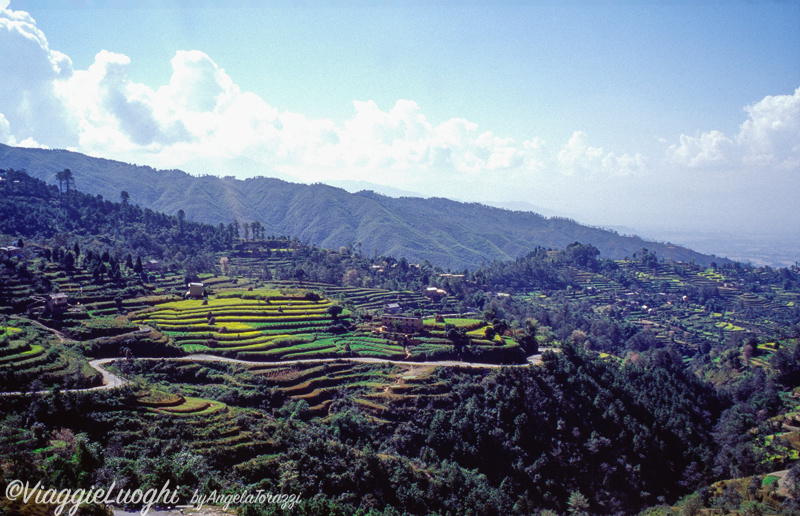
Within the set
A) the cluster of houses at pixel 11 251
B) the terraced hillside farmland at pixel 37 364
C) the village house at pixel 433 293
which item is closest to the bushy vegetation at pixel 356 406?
the terraced hillside farmland at pixel 37 364

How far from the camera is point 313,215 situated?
18350 cm

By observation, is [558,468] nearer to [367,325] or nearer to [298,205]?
[367,325]

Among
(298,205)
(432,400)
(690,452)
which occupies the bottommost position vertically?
(690,452)

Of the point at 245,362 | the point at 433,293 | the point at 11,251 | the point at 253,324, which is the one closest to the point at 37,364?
the point at 245,362

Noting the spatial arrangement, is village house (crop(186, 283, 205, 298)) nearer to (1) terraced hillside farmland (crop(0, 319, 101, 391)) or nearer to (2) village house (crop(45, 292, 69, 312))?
(2) village house (crop(45, 292, 69, 312))

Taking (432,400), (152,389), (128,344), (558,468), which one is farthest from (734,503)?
(128,344)

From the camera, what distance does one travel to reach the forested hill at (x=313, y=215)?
161375mm

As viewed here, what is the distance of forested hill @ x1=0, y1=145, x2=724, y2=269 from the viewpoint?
529ft

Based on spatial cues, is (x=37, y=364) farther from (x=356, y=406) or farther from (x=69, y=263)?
(x=69, y=263)

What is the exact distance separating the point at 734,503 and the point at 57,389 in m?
37.8

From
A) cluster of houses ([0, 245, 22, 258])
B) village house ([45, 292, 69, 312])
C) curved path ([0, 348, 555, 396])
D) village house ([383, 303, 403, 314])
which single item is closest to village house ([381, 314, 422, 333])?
curved path ([0, 348, 555, 396])

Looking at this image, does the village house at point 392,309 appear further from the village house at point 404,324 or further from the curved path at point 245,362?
the curved path at point 245,362

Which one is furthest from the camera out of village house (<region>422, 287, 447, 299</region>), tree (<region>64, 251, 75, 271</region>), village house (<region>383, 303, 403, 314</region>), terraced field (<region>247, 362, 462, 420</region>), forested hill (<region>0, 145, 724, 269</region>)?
forested hill (<region>0, 145, 724, 269</region>)

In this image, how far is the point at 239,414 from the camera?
27891 millimetres
